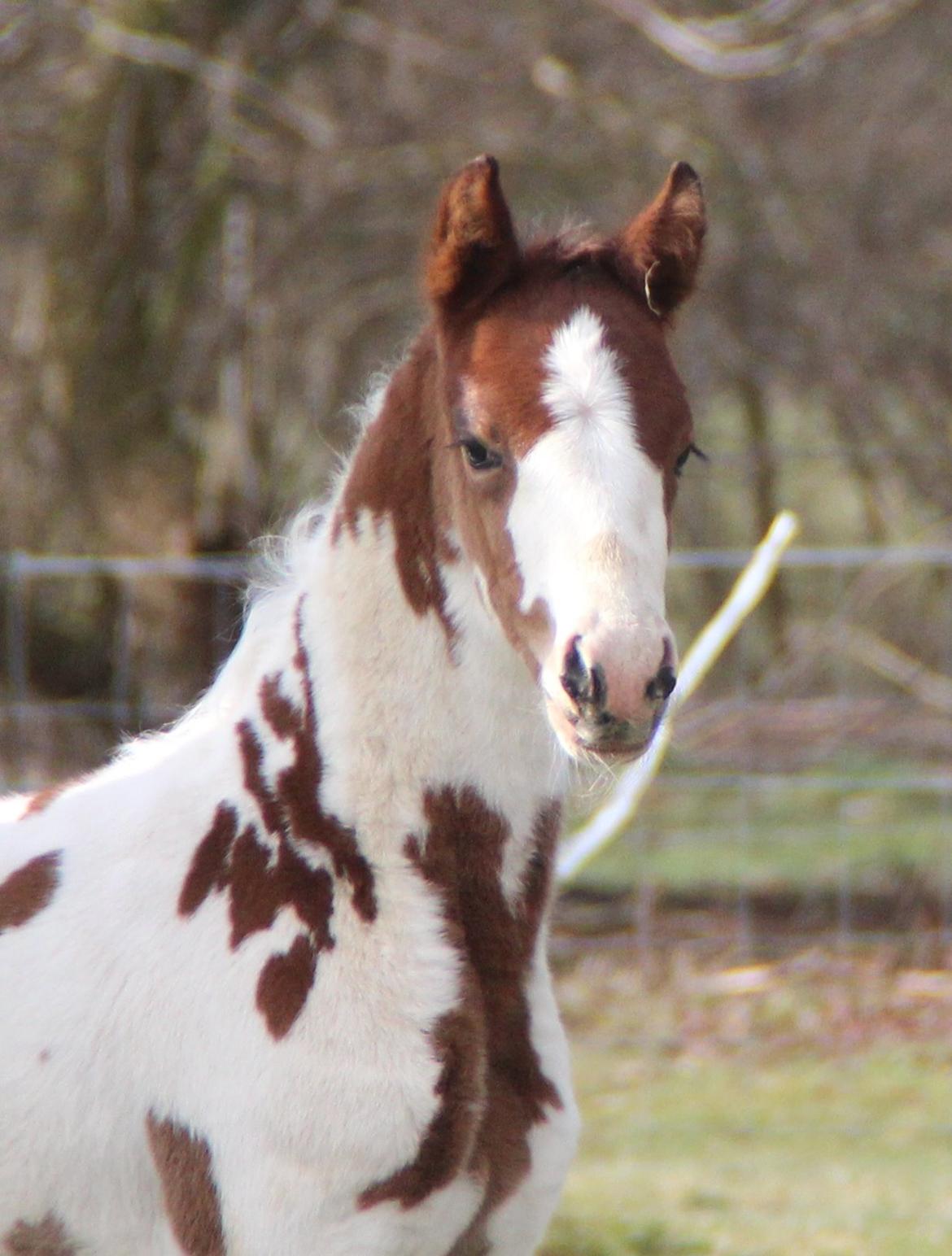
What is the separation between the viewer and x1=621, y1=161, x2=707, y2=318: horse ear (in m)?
2.23

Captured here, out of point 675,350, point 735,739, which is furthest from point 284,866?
point 675,350

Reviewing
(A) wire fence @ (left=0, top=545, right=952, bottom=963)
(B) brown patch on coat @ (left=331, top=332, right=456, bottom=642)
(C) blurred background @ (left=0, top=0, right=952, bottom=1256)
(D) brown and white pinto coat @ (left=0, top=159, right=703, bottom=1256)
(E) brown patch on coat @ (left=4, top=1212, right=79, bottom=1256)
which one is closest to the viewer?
(D) brown and white pinto coat @ (left=0, top=159, right=703, bottom=1256)

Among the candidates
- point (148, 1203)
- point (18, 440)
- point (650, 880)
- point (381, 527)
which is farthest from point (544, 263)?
point (650, 880)

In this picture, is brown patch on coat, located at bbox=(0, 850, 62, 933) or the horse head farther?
brown patch on coat, located at bbox=(0, 850, 62, 933)

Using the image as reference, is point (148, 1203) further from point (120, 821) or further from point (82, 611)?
point (82, 611)

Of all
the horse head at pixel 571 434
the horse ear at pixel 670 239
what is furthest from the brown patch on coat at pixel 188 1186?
the horse ear at pixel 670 239

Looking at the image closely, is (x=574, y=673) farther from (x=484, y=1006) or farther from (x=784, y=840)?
(x=784, y=840)

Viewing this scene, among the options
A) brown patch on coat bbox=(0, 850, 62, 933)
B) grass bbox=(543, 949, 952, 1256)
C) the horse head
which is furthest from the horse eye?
grass bbox=(543, 949, 952, 1256)

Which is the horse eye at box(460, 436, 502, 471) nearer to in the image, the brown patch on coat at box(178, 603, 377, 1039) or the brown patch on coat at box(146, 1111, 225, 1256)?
the brown patch on coat at box(178, 603, 377, 1039)

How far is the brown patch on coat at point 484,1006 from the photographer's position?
2.00 metres

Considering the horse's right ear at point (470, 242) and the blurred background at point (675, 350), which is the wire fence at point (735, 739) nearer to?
the blurred background at point (675, 350)

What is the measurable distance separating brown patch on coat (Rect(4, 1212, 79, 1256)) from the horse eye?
43.1 inches

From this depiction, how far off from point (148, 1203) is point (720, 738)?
4.96m

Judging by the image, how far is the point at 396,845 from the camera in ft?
7.07
